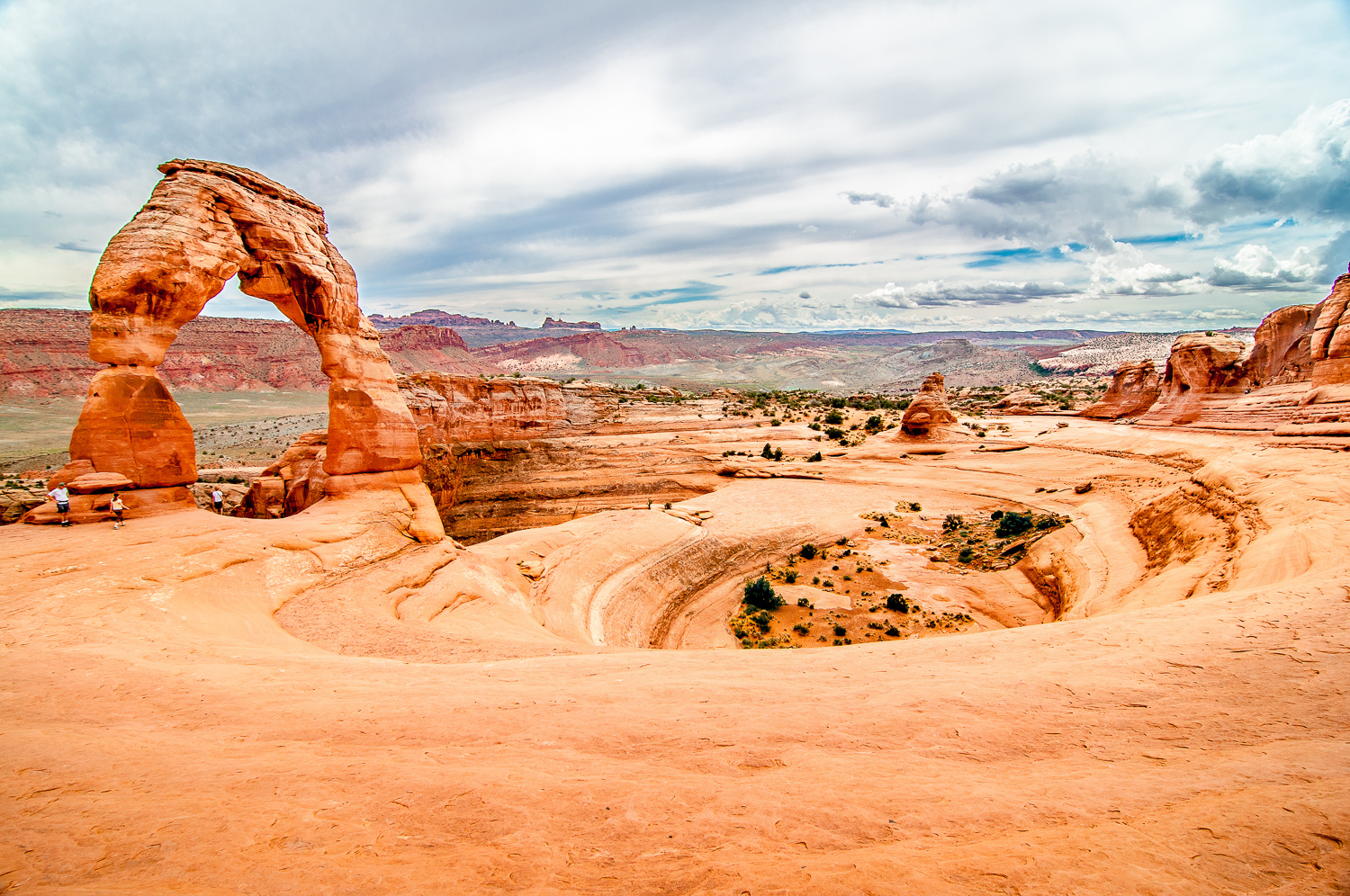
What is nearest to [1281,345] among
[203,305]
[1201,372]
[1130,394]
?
[1130,394]

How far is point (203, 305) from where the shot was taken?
1474 cm

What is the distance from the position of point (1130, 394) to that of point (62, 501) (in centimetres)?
5823

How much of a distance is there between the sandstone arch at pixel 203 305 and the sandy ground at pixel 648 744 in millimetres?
2990

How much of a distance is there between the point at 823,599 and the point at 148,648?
56.4 ft

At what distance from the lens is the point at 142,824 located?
359 cm

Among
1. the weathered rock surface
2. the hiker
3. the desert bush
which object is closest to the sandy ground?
the hiker

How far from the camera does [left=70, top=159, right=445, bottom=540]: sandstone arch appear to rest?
42.4 feet

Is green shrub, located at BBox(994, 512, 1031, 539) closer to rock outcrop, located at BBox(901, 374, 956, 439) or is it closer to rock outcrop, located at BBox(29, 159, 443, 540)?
rock outcrop, located at BBox(901, 374, 956, 439)

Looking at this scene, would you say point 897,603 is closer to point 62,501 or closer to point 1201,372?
point 62,501

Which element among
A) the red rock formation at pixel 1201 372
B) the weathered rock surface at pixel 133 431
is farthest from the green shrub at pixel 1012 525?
the weathered rock surface at pixel 133 431

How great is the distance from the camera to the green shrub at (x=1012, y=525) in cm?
2178

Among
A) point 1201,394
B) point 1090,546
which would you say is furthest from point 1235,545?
point 1201,394

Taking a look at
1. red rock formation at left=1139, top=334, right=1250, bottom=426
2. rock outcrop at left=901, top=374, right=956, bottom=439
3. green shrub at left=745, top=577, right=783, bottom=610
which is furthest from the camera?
rock outcrop at left=901, top=374, right=956, bottom=439

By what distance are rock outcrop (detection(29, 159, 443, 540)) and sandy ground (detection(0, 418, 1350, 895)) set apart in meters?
3.15
